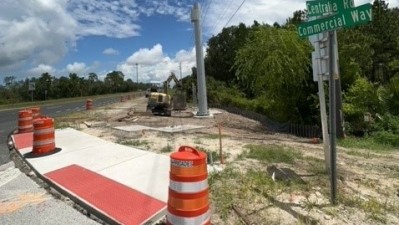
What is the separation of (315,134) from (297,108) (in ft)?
11.5

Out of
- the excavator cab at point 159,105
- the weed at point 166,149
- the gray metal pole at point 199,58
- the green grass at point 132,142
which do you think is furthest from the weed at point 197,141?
the excavator cab at point 159,105

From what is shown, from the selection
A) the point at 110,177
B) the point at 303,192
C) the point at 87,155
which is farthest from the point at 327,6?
the point at 87,155

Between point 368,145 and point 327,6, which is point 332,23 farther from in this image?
point 368,145

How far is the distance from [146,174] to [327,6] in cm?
429

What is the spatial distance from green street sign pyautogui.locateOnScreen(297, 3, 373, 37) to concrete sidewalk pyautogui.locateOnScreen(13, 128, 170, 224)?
132 inches

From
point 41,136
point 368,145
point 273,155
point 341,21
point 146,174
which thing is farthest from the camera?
point 368,145

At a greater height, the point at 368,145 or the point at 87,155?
the point at 87,155

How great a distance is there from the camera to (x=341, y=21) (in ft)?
17.4

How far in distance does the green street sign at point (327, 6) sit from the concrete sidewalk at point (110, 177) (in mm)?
3642

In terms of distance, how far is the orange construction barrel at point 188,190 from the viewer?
4.31m

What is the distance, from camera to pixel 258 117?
26.8 metres

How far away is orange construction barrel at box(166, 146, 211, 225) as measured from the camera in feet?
14.1

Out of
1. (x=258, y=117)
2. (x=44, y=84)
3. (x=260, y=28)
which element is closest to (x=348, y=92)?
(x=260, y=28)

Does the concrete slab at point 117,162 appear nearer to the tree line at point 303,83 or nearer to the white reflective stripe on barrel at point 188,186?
the white reflective stripe on barrel at point 188,186
